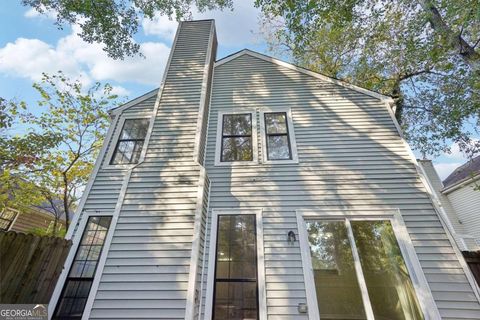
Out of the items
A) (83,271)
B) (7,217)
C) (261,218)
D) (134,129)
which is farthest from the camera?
(7,217)

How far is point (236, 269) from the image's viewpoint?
3.91 m

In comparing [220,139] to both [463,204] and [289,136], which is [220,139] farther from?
[463,204]

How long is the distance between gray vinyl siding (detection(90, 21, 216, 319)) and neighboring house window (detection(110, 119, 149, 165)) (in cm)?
84

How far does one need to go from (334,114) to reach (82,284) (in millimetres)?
6509

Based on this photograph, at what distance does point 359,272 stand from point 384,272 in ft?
1.51

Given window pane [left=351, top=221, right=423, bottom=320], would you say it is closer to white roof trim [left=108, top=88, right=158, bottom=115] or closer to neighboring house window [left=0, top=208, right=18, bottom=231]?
white roof trim [left=108, top=88, right=158, bottom=115]

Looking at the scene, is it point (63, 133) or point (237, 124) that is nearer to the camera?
point (237, 124)

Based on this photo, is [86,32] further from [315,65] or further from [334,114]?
[315,65]

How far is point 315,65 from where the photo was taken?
34.6 feet

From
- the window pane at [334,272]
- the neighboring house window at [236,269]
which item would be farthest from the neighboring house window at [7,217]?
the window pane at [334,272]

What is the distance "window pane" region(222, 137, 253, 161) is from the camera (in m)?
5.11

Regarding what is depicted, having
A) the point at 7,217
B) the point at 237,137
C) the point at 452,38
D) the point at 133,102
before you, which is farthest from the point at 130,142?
the point at 7,217

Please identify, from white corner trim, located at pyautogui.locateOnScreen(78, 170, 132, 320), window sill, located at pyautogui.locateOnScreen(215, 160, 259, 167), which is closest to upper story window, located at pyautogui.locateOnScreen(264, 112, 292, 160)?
window sill, located at pyautogui.locateOnScreen(215, 160, 259, 167)

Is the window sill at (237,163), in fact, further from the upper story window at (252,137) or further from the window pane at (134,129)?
the window pane at (134,129)
